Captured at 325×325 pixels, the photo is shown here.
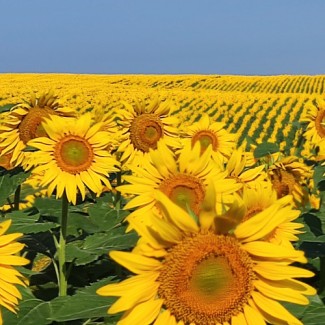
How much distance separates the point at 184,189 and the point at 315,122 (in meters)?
3.12

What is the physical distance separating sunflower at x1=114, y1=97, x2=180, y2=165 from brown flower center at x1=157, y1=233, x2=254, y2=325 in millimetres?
2356

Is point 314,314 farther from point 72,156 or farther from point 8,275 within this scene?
point 72,156

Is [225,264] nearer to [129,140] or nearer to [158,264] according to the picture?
[158,264]

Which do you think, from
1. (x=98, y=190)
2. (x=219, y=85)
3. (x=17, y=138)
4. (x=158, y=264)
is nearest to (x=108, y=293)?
(x=158, y=264)

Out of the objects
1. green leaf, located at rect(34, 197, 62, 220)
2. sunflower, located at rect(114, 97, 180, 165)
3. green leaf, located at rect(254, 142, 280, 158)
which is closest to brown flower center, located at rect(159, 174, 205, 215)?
green leaf, located at rect(34, 197, 62, 220)

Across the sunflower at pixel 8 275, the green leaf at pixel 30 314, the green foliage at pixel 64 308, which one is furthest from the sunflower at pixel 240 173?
the sunflower at pixel 8 275

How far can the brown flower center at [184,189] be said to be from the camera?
2.65 m

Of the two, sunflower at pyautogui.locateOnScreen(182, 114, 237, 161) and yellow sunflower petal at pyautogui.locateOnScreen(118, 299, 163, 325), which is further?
sunflower at pyautogui.locateOnScreen(182, 114, 237, 161)

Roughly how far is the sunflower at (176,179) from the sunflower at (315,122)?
293cm

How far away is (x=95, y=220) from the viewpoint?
375cm

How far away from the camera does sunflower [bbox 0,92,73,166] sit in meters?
3.98

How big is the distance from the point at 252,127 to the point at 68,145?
31901mm

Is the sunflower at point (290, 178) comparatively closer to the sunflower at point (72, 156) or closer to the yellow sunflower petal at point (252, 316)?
the sunflower at point (72, 156)

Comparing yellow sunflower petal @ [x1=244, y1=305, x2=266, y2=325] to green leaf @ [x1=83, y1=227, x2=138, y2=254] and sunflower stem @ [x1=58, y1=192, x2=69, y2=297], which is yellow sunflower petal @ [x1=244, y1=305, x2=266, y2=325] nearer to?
green leaf @ [x1=83, y1=227, x2=138, y2=254]
